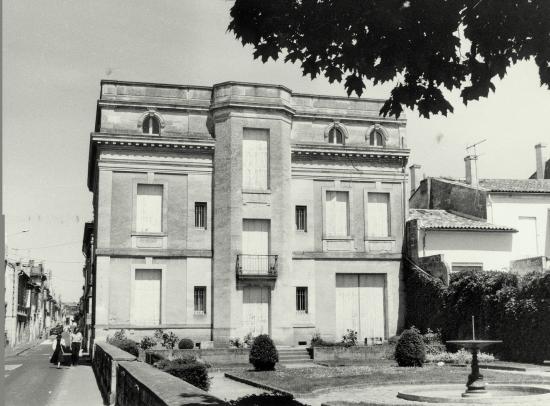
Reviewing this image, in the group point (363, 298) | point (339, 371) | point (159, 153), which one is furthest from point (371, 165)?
point (339, 371)

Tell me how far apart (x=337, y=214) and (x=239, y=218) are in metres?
5.36

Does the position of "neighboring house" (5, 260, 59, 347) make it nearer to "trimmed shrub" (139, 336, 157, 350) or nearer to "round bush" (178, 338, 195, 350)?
"trimmed shrub" (139, 336, 157, 350)

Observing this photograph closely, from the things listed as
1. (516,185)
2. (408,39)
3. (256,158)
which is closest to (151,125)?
(256,158)

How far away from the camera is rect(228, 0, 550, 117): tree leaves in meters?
7.38

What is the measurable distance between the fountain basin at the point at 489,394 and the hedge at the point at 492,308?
9.63 m

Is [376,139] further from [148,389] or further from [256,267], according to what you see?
[148,389]

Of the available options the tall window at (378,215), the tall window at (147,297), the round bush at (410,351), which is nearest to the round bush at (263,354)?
the round bush at (410,351)

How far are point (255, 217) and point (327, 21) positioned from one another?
89.3 feet

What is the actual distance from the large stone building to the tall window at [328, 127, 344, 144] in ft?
0.24

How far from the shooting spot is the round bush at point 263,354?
25031 mm

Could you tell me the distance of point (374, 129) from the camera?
1475 inches

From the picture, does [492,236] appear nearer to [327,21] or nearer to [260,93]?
[260,93]

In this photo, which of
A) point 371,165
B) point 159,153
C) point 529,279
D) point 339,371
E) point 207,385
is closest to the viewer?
point 207,385

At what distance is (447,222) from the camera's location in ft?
123
